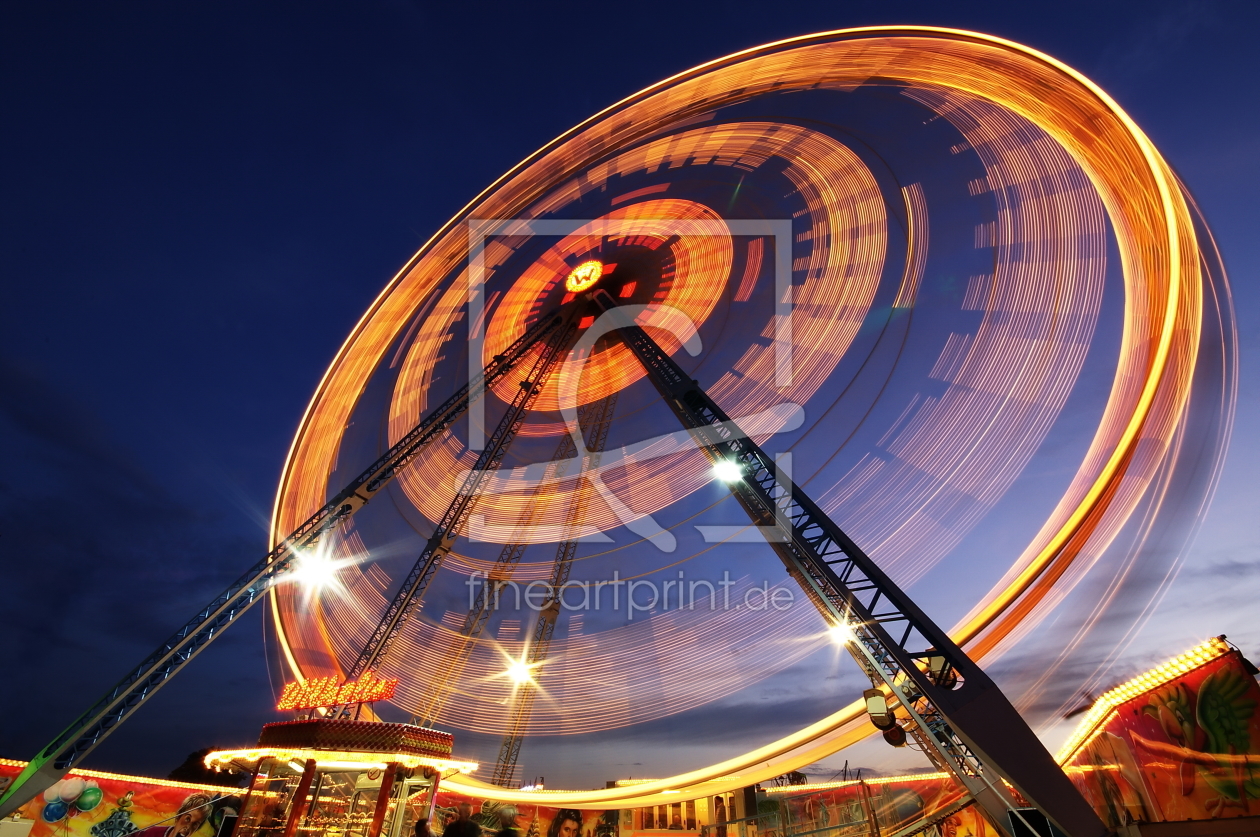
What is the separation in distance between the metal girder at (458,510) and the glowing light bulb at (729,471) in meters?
9.73

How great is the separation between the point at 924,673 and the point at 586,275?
17.4 metres

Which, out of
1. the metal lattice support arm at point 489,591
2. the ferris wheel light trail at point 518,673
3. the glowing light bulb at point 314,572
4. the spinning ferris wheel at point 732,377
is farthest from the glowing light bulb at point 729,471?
the glowing light bulb at point 314,572

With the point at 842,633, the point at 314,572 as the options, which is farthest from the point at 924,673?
the point at 314,572

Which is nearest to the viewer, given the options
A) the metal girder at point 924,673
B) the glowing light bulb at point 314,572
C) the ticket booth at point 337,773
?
the metal girder at point 924,673

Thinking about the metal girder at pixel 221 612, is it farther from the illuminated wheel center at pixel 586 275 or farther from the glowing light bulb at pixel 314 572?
the illuminated wheel center at pixel 586 275

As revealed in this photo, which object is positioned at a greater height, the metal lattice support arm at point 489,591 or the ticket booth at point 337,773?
the metal lattice support arm at point 489,591

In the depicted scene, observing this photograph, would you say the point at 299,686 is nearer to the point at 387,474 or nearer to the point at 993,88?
the point at 387,474

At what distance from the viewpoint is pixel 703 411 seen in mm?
16188

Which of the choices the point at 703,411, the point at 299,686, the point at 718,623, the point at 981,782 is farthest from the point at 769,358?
the point at 299,686

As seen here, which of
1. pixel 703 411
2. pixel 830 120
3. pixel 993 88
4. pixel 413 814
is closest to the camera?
pixel 993 88

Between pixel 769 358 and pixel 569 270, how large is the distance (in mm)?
9032

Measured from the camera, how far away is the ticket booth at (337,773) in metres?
15.1

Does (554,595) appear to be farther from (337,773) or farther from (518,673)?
(337,773)

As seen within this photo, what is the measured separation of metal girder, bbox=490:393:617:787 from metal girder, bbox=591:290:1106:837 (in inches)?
380
